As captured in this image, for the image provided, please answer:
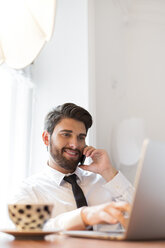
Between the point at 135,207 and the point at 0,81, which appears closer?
the point at 135,207

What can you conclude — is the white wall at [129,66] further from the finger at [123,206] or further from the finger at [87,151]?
the finger at [123,206]

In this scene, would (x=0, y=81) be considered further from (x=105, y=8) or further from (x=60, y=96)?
(x=105, y=8)

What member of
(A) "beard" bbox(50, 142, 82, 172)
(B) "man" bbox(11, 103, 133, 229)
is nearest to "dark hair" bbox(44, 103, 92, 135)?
(B) "man" bbox(11, 103, 133, 229)

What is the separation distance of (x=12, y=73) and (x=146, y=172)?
5.67 ft

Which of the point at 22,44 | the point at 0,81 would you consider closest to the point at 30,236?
the point at 22,44

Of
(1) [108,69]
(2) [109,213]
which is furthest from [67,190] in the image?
(1) [108,69]

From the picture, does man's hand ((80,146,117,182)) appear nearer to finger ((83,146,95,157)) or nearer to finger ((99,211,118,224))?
finger ((83,146,95,157))

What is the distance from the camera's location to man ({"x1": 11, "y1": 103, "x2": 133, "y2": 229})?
5.49 ft

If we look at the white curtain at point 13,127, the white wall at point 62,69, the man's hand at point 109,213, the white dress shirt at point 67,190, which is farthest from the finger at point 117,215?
the white wall at point 62,69

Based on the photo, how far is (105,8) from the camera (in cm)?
251

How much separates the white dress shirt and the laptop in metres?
0.97

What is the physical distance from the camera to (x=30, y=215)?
0.70 metres

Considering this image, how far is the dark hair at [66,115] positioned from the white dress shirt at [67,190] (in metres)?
0.26

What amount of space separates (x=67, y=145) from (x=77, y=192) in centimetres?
28
